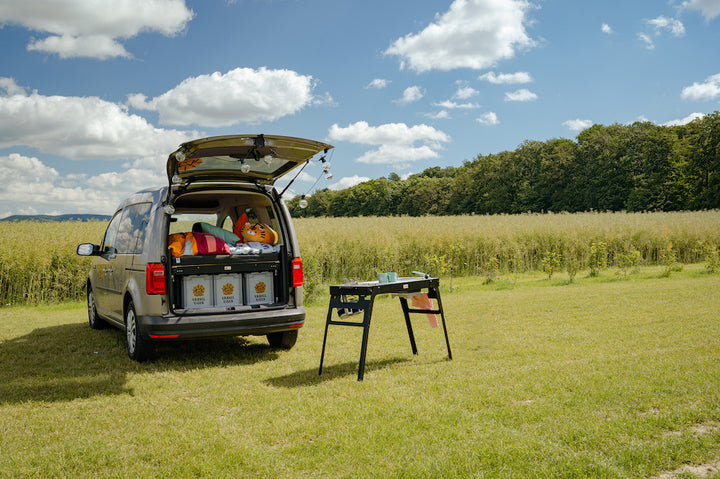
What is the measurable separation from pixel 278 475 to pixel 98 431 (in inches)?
71.4

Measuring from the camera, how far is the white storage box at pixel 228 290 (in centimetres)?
685

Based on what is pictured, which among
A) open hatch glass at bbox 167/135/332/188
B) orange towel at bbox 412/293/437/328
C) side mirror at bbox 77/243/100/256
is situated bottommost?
orange towel at bbox 412/293/437/328

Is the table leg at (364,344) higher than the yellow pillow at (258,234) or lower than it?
lower

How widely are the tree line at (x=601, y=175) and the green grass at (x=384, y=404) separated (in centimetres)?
3681

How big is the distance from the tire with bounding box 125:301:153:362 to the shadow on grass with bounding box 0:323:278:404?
11 cm

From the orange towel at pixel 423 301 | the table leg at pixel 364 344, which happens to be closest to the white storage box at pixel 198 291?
the table leg at pixel 364 344

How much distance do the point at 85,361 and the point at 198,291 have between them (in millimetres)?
1914

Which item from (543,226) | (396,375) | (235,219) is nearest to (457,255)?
(543,226)

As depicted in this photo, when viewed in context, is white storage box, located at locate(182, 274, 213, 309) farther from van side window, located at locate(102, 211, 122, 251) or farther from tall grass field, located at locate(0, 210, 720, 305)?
tall grass field, located at locate(0, 210, 720, 305)

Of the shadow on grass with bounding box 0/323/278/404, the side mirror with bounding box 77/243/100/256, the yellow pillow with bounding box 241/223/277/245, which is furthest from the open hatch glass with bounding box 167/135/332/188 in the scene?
the side mirror with bounding box 77/243/100/256

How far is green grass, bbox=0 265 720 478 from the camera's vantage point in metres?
3.71

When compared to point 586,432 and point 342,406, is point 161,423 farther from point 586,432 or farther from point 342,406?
point 586,432

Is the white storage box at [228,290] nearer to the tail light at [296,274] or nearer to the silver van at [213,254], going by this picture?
the silver van at [213,254]

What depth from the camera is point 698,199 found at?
155 feet
